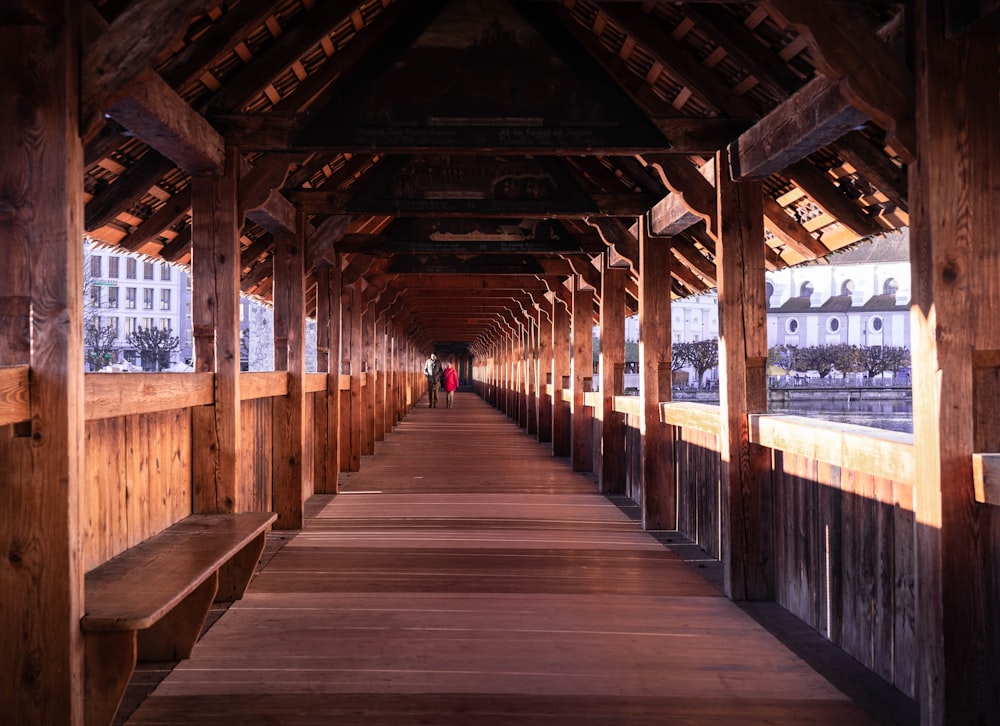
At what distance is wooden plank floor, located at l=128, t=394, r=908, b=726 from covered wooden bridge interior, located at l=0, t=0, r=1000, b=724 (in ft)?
1.16

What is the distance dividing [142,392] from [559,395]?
410 inches

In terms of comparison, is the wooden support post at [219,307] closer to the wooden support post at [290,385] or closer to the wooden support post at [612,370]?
the wooden support post at [290,385]

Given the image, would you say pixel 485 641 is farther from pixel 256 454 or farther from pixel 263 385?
pixel 256 454

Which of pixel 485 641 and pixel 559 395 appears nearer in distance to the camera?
pixel 485 641

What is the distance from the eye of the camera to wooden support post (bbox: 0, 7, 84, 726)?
3.35 meters

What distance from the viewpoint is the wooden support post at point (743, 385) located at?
5656 mm

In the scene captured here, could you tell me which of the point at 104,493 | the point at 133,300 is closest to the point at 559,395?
the point at 104,493

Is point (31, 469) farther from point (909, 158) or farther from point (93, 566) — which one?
point (909, 158)

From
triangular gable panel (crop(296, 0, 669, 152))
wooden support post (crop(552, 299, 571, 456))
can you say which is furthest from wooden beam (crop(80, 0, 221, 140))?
wooden support post (crop(552, 299, 571, 456))

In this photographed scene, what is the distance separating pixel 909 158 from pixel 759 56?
1.98 m

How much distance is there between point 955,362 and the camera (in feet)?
11.3

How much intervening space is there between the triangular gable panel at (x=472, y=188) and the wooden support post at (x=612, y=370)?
7.71 feet

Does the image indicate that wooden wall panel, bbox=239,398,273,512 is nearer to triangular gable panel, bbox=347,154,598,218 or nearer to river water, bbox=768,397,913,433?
triangular gable panel, bbox=347,154,598,218

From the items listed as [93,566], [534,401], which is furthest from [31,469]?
[534,401]
